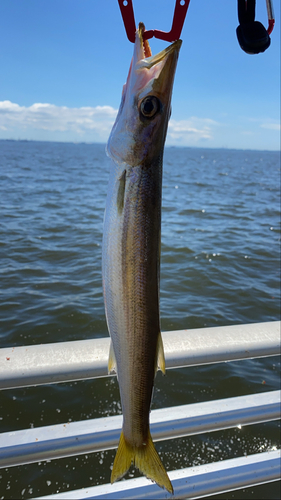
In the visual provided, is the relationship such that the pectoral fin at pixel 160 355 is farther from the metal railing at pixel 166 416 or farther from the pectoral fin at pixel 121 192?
the pectoral fin at pixel 121 192

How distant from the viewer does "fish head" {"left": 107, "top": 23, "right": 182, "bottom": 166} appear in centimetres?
142

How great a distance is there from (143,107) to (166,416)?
1.81m

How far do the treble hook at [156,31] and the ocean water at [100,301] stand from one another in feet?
14.0

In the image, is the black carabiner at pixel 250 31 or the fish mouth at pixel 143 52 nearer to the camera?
the fish mouth at pixel 143 52

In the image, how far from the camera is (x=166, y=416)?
230 centimetres

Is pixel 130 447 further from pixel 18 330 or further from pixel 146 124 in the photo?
pixel 18 330

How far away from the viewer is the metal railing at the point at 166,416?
74.5 inches

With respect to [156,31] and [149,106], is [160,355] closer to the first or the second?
[149,106]

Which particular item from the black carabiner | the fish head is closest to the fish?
the fish head

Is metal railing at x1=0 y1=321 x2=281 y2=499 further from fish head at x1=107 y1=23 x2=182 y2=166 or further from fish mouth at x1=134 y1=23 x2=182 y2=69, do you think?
fish mouth at x1=134 y1=23 x2=182 y2=69

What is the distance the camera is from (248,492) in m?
4.01

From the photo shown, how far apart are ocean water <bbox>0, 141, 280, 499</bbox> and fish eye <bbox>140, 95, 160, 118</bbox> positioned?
13.2ft

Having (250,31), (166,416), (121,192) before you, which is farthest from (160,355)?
(250,31)

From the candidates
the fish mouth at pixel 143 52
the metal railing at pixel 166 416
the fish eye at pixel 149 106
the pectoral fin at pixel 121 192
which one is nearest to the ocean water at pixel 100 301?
the metal railing at pixel 166 416
